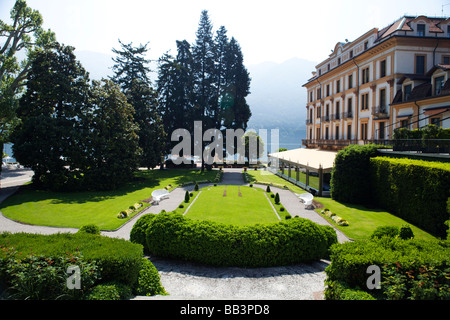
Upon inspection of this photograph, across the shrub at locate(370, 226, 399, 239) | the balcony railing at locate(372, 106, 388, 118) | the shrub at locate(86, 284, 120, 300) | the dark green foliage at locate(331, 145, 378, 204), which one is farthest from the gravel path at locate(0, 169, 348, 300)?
the balcony railing at locate(372, 106, 388, 118)

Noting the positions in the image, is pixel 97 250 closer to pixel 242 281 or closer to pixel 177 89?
pixel 242 281

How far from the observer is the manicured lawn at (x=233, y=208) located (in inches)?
699

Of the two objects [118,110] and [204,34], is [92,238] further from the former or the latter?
[204,34]

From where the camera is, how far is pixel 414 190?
16844 mm

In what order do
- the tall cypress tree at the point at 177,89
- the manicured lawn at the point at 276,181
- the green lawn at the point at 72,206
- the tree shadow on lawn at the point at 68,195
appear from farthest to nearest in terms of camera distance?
the tall cypress tree at the point at 177,89 < the manicured lawn at the point at 276,181 < the tree shadow on lawn at the point at 68,195 < the green lawn at the point at 72,206

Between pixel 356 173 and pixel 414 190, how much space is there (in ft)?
19.7

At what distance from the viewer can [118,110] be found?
31703 millimetres

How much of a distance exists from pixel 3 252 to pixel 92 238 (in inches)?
103

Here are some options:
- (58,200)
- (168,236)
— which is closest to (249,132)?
(58,200)

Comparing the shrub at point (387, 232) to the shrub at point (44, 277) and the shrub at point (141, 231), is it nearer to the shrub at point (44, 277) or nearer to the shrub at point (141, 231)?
the shrub at point (141, 231)

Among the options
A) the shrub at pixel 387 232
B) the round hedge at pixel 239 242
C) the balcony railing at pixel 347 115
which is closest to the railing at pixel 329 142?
the balcony railing at pixel 347 115

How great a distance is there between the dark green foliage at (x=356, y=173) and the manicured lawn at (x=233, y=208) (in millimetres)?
6783

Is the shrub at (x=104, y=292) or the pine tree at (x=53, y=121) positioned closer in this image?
the shrub at (x=104, y=292)

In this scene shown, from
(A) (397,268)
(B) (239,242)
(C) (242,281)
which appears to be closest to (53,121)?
(B) (239,242)
